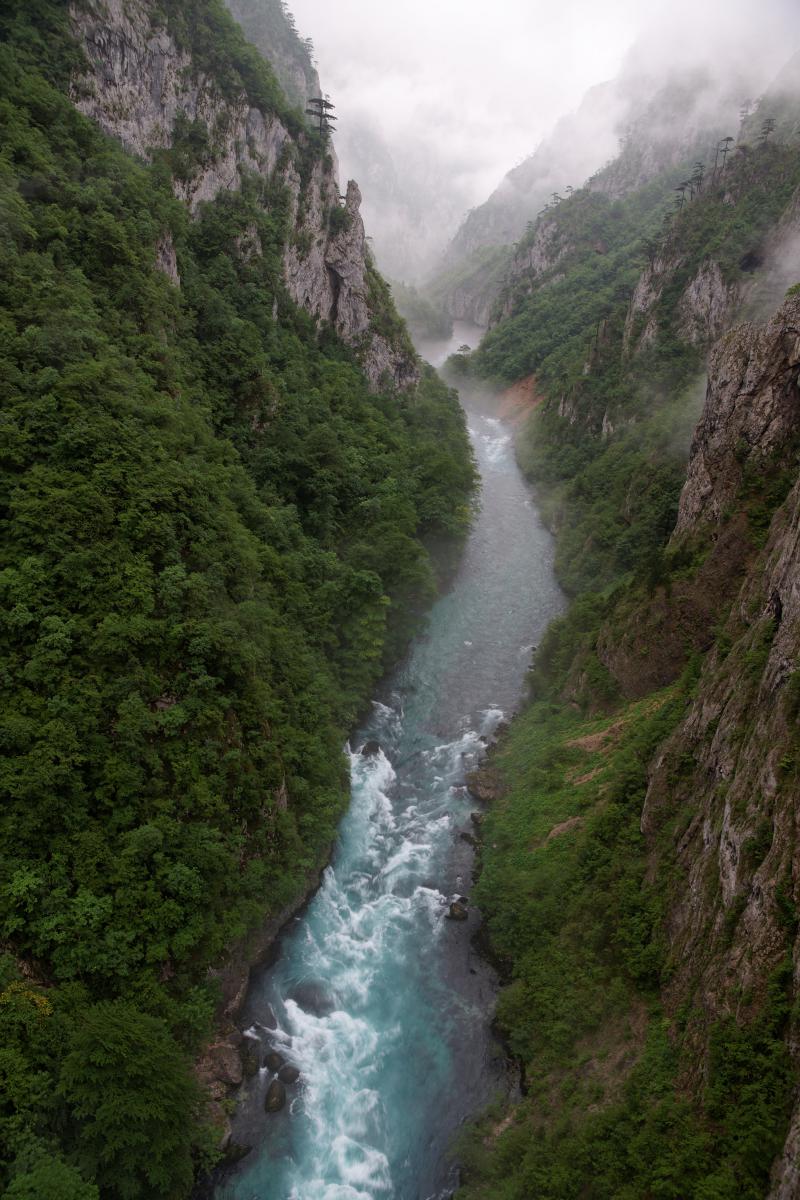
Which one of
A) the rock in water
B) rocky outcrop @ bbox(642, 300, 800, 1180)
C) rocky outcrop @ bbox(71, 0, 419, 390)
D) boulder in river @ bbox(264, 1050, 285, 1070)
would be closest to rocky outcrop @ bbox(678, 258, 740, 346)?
rocky outcrop @ bbox(71, 0, 419, 390)

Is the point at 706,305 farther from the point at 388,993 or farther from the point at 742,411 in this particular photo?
the point at 388,993

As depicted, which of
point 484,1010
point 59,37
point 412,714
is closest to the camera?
point 484,1010

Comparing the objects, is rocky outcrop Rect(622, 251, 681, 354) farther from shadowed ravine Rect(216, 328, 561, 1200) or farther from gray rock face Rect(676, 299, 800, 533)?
shadowed ravine Rect(216, 328, 561, 1200)

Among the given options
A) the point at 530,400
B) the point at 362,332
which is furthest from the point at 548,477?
the point at 530,400

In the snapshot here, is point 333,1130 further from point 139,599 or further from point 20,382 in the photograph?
point 20,382

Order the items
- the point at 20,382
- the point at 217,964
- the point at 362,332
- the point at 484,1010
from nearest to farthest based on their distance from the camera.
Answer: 1. the point at 217,964
2. the point at 484,1010
3. the point at 20,382
4. the point at 362,332

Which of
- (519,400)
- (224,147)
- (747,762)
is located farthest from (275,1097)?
(519,400)

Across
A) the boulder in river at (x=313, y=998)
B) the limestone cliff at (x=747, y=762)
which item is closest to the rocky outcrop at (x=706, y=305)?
the limestone cliff at (x=747, y=762)
